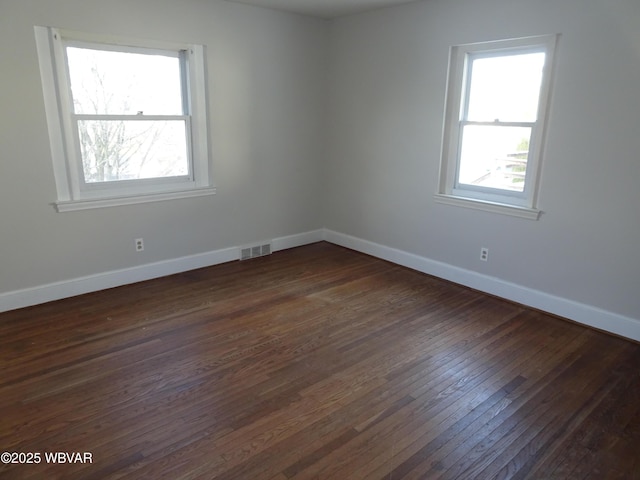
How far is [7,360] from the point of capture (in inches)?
111

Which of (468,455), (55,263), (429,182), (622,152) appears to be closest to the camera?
(468,455)

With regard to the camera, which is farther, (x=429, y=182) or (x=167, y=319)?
(x=429, y=182)

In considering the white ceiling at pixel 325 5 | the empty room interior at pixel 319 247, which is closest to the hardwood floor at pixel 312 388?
the empty room interior at pixel 319 247

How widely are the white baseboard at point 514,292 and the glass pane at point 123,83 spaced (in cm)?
254

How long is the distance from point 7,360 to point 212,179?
7.60 feet

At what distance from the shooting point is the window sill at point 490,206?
3.58m

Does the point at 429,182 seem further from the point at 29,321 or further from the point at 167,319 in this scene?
the point at 29,321

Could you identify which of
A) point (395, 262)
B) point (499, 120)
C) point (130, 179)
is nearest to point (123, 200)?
point (130, 179)

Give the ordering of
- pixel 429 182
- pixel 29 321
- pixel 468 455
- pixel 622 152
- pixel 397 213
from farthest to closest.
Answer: pixel 397 213, pixel 429 182, pixel 29 321, pixel 622 152, pixel 468 455

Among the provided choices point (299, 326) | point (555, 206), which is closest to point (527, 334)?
point (555, 206)

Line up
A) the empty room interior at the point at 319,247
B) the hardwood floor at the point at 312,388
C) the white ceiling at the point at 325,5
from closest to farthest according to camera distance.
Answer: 1. the hardwood floor at the point at 312,388
2. the empty room interior at the point at 319,247
3. the white ceiling at the point at 325,5

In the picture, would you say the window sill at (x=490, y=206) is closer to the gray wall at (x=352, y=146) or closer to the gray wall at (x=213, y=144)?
the gray wall at (x=352, y=146)

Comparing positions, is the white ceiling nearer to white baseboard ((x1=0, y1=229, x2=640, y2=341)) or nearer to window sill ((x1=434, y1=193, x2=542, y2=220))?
window sill ((x1=434, y1=193, x2=542, y2=220))

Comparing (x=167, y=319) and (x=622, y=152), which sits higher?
(x=622, y=152)
